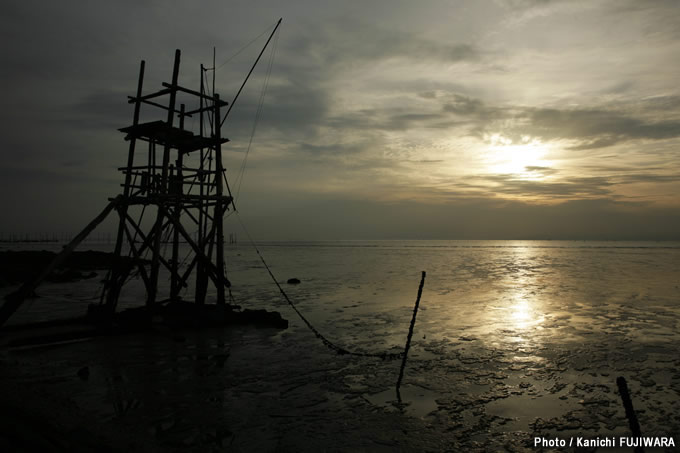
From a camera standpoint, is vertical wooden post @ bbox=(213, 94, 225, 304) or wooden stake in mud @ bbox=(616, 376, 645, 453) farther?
vertical wooden post @ bbox=(213, 94, 225, 304)

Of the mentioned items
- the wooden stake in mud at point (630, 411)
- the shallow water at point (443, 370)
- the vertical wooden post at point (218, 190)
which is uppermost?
the vertical wooden post at point (218, 190)

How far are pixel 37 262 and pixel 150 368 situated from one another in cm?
4350

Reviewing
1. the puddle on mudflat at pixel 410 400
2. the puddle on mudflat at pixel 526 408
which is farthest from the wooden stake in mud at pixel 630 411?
the puddle on mudflat at pixel 410 400

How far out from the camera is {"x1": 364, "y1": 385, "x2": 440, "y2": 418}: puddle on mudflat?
8.80 meters

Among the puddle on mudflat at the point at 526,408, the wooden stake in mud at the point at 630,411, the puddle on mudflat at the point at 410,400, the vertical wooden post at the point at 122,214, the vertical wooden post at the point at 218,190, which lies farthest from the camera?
the vertical wooden post at the point at 218,190

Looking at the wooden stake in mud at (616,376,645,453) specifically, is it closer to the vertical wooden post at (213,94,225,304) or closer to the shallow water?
the shallow water

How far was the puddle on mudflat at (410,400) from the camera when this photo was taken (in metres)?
8.80

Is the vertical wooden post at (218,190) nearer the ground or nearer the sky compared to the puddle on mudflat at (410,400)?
nearer the sky

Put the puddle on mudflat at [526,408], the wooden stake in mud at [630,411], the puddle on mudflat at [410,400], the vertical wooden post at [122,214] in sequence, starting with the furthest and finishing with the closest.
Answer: the vertical wooden post at [122,214] → the puddle on mudflat at [410,400] → the puddle on mudflat at [526,408] → the wooden stake in mud at [630,411]

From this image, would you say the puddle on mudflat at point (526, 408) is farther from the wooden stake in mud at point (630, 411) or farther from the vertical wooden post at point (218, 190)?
the vertical wooden post at point (218, 190)

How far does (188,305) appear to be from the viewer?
17.9 metres

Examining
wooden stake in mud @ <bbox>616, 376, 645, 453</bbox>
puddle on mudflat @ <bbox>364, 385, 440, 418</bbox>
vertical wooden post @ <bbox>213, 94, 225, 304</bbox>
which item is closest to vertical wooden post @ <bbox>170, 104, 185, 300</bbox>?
vertical wooden post @ <bbox>213, 94, 225, 304</bbox>

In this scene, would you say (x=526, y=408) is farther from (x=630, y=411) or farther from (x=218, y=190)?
(x=218, y=190)

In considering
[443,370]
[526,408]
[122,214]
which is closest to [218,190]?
[122,214]
